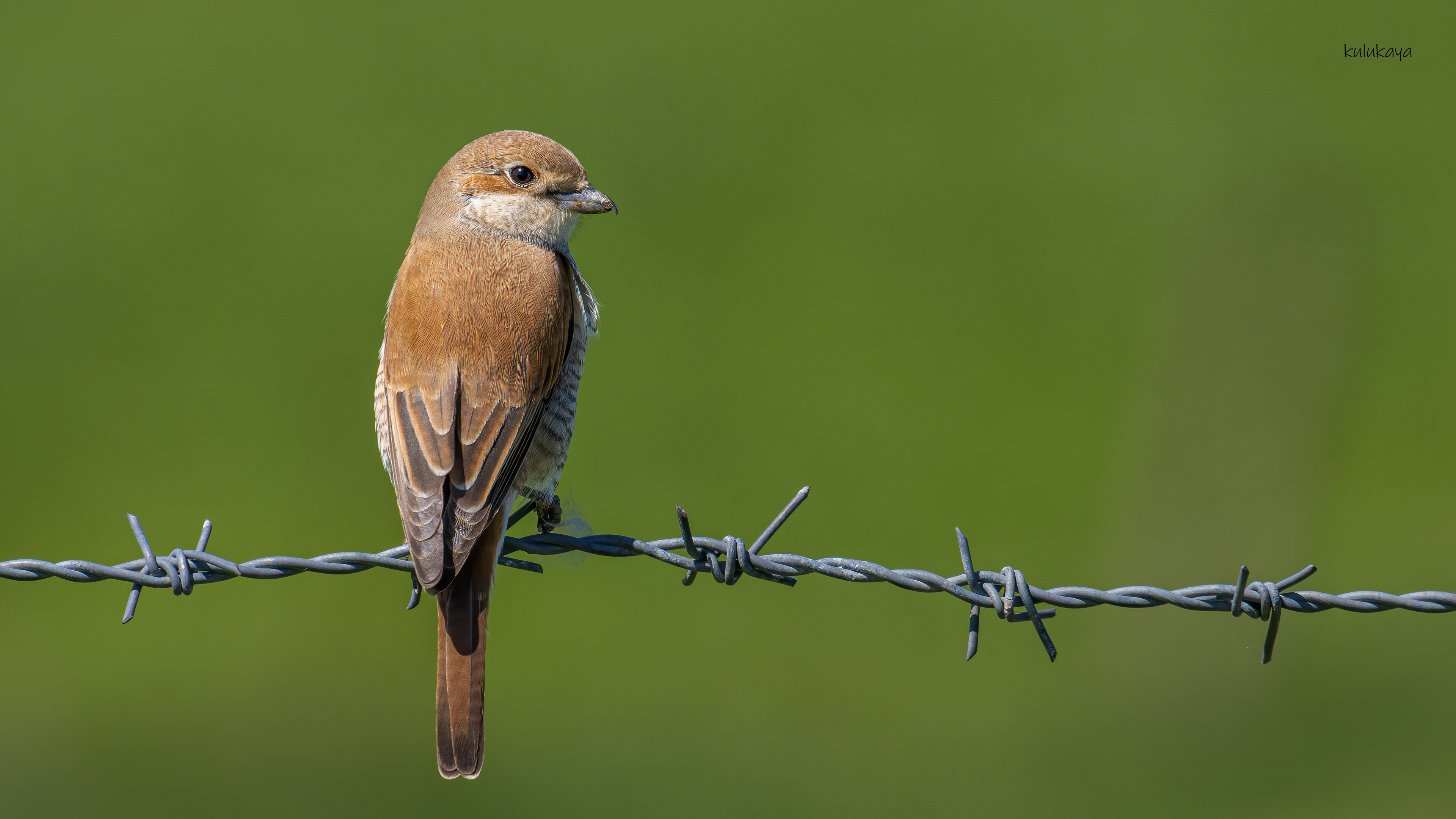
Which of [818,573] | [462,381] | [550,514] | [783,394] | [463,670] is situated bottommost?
[463,670]

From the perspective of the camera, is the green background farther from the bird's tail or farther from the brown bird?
the bird's tail

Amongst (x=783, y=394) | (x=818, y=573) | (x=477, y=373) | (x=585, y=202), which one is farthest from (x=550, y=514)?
(x=783, y=394)

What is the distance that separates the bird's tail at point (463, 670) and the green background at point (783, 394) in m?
2.05

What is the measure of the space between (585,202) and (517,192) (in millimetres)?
232

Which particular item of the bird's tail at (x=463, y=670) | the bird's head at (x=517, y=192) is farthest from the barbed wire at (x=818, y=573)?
the bird's head at (x=517, y=192)

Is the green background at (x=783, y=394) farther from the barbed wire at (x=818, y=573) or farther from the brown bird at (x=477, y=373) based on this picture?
the barbed wire at (x=818, y=573)

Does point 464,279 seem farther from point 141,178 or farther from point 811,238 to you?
point 141,178

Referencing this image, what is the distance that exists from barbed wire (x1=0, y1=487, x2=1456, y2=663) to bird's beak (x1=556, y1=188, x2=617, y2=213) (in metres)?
1.48

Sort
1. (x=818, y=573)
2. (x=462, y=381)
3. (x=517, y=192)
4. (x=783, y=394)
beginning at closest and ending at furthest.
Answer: (x=818, y=573) → (x=462, y=381) → (x=517, y=192) → (x=783, y=394)

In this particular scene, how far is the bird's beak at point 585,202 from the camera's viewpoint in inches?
197

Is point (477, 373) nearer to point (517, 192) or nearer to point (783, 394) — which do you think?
point (517, 192)

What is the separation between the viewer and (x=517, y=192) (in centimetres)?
496

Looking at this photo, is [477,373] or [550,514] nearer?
[477,373]

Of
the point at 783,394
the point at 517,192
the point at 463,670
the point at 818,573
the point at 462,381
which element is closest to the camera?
the point at 818,573
